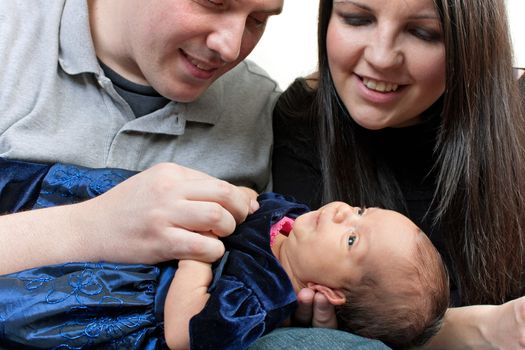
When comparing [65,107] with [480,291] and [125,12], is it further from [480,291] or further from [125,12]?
[480,291]

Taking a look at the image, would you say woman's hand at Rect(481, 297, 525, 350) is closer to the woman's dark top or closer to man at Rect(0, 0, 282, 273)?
the woman's dark top

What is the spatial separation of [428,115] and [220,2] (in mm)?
624

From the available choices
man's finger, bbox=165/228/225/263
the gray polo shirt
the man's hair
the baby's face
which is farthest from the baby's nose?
the gray polo shirt

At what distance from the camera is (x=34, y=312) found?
1271 mm

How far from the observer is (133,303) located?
51.8 inches

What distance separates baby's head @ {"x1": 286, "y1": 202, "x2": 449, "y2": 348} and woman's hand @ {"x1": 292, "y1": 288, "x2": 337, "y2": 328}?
0.06 ft

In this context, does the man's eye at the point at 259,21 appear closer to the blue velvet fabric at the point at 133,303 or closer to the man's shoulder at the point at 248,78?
the man's shoulder at the point at 248,78

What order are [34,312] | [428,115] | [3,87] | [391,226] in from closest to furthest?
1. [34,312]
2. [391,226]
3. [3,87]
4. [428,115]

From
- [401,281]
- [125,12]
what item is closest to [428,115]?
[401,281]

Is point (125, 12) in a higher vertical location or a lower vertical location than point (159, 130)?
higher

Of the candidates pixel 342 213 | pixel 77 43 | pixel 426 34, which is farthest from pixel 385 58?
pixel 77 43

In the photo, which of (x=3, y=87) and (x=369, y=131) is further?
(x=369, y=131)

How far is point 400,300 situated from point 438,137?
463 millimetres

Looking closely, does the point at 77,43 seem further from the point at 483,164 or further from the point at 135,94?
the point at 483,164
